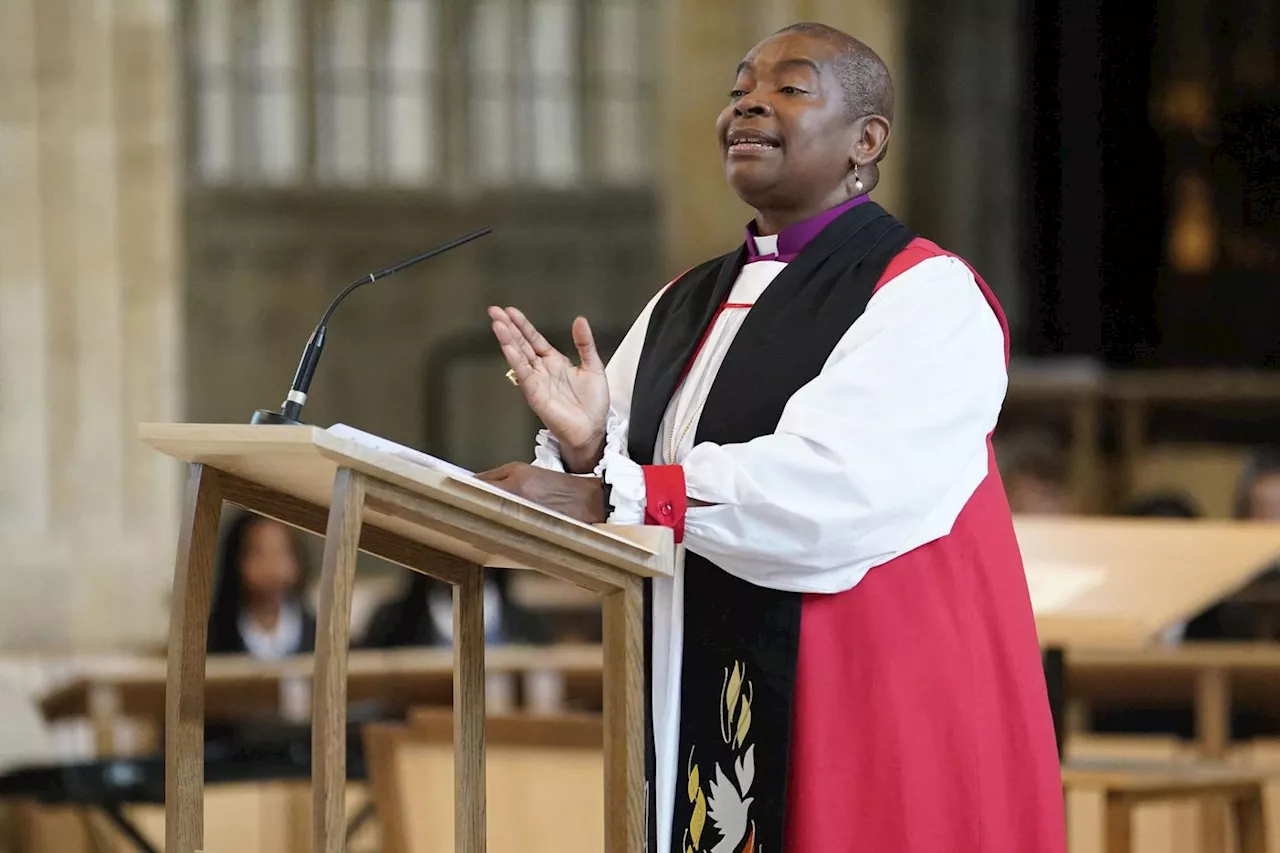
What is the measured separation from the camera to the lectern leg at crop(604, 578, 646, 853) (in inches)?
94.1

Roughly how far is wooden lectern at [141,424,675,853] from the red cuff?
7 centimetres

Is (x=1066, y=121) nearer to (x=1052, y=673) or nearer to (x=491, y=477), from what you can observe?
(x=1052, y=673)

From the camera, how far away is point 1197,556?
425 cm

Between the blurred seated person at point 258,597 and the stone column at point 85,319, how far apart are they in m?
0.88

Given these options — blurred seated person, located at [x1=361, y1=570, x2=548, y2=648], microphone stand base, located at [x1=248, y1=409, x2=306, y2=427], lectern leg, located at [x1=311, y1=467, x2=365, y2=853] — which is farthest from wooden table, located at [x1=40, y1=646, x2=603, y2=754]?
lectern leg, located at [x1=311, y1=467, x2=365, y2=853]

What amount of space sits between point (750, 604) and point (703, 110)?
741 cm

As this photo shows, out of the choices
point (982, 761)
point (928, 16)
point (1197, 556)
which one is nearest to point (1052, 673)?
point (1197, 556)

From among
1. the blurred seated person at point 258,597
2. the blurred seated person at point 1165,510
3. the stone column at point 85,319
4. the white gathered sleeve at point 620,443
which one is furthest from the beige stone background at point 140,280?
the white gathered sleeve at point 620,443

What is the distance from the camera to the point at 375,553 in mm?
2658

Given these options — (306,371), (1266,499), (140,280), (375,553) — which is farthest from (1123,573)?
(140,280)

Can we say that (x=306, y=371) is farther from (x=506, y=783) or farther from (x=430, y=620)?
(x=430, y=620)

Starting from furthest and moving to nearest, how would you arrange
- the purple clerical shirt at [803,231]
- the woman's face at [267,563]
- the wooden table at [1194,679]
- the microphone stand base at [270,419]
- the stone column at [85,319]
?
the stone column at [85,319], the woman's face at [267,563], the wooden table at [1194,679], the purple clerical shirt at [803,231], the microphone stand base at [270,419]

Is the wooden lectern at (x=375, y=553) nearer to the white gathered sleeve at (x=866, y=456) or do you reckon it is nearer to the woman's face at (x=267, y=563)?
the white gathered sleeve at (x=866, y=456)

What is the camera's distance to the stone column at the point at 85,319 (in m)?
7.96
